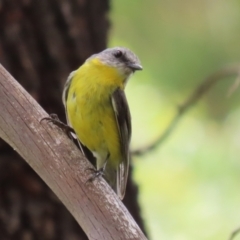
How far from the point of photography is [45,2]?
325cm

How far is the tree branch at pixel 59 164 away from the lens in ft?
7.10

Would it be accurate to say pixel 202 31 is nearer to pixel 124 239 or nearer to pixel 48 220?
pixel 48 220

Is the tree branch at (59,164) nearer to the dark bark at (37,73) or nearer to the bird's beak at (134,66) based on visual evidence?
the dark bark at (37,73)

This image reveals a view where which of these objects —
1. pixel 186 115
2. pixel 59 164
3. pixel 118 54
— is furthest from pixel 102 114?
pixel 186 115

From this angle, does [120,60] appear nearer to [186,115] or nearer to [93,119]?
[93,119]

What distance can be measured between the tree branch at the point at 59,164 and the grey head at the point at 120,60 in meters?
1.16

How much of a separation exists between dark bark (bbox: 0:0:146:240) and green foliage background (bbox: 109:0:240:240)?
4.06 ft

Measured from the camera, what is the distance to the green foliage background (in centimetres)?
482

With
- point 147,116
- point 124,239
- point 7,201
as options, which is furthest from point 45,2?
point 147,116

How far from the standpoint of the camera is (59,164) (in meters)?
2.29

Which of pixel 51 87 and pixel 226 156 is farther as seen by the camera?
pixel 226 156

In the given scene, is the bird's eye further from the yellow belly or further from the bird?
the yellow belly

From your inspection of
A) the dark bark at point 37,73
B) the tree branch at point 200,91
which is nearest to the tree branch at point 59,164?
the dark bark at point 37,73

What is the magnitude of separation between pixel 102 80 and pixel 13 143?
109cm
